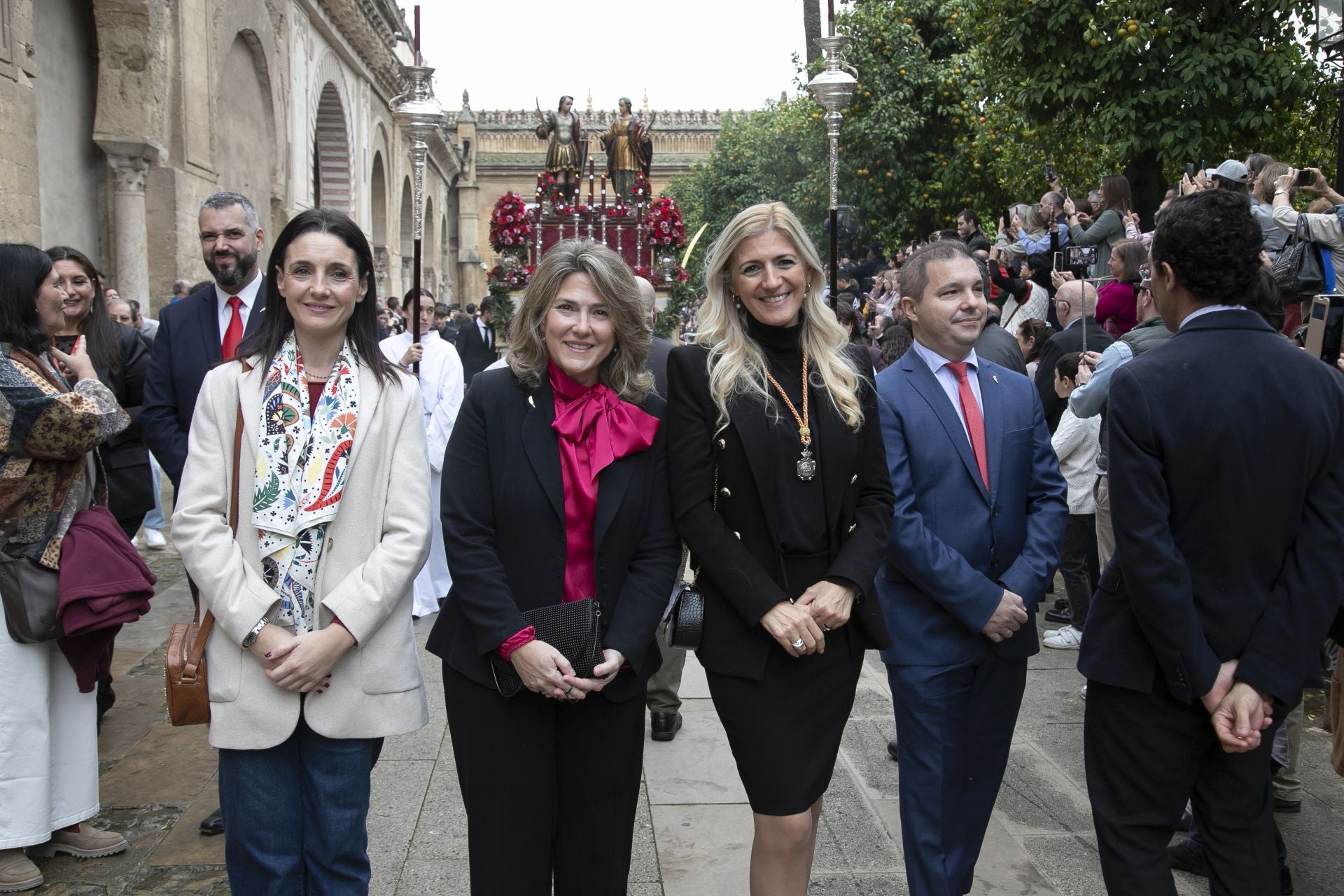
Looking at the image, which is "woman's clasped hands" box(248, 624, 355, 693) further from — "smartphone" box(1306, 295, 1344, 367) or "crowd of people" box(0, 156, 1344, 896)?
"smartphone" box(1306, 295, 1344, 367)

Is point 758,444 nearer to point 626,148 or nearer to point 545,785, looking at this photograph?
point 545,785

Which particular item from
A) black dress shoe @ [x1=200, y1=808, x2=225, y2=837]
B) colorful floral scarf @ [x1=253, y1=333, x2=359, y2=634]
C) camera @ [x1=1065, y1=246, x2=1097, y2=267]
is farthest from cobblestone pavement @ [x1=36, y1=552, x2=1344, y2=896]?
camera @ [x1=1065, y1=246, x2=1097, y2=267]

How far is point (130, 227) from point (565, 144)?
1323cm

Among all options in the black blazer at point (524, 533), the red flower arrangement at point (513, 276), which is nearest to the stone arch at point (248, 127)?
the red flower arrangement at point (513, 276)

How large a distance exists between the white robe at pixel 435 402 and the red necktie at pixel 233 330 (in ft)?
9.17

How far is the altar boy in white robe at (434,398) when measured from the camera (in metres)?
7.30

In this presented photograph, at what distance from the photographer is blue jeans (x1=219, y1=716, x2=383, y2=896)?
2.89 m

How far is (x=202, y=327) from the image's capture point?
440cm

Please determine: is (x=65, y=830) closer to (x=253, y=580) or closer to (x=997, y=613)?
(x=253, y=580)

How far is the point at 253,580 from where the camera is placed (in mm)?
2855

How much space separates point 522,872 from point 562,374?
49.9 inches

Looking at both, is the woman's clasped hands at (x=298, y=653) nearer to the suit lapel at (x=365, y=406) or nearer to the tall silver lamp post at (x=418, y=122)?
the suit lapel at (x=365, y=406)

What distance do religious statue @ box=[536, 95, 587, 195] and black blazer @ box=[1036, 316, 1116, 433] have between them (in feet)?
57.5

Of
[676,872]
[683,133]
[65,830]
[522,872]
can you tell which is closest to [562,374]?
[522,872]
